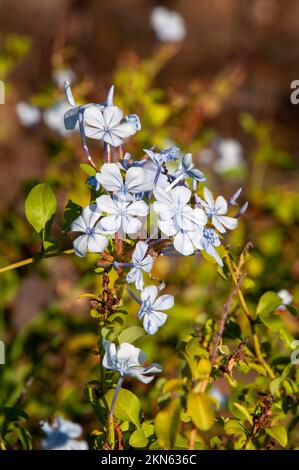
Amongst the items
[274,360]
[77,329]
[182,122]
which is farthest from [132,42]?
[274,360]

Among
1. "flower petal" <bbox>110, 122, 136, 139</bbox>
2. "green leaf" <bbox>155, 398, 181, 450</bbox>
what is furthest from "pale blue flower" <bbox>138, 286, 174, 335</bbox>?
"flower petal" <bbox>110, 122, 136, 139</bbox>

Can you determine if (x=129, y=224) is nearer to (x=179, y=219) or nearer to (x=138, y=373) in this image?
(x=179, y=219)

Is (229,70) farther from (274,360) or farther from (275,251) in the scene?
(274,360)

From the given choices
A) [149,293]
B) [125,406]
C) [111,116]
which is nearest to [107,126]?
[111,116]

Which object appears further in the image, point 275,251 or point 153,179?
point 275,251

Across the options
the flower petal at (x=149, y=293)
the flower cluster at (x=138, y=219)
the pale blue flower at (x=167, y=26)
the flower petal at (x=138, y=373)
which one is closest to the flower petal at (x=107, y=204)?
the flower cluster at (x=138, y=219)

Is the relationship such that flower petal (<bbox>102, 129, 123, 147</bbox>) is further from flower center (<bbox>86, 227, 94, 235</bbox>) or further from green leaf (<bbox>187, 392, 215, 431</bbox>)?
green leaf (<bbox>187, 392, 215, 431</bbox>)
